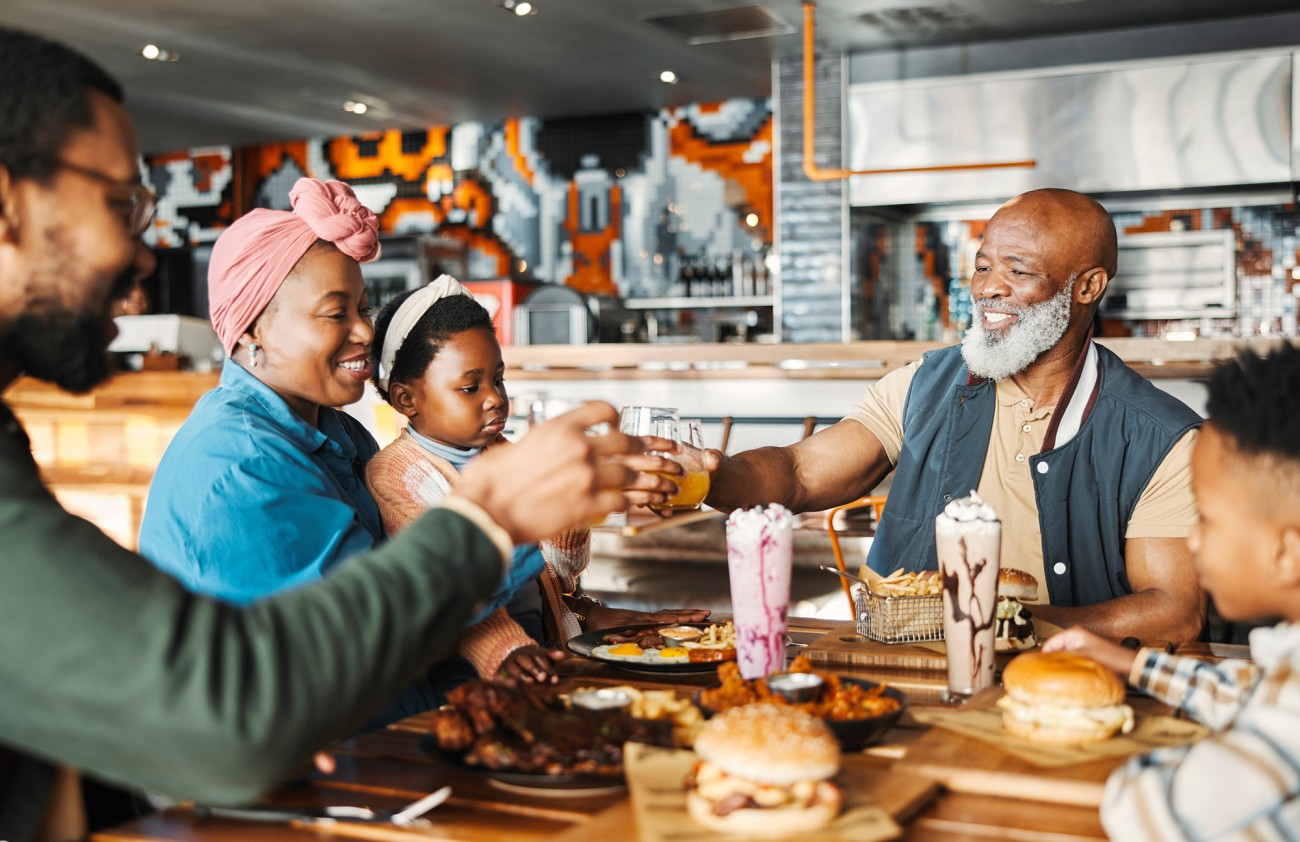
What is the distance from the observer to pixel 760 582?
1.67 metres

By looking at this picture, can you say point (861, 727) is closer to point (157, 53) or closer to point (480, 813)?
point (480, 813)

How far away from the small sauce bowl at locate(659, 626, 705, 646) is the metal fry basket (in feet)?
0.93

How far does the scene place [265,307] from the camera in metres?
2.08

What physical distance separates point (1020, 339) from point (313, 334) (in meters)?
1.48

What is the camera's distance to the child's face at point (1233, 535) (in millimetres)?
1275

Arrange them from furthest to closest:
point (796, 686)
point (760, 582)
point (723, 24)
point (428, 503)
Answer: point (723, 24), point (428, 503), point (760, 582), point (796, 686)

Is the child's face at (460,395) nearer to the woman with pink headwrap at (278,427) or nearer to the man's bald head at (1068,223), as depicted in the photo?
the woman with pink headwrap at (278,427)

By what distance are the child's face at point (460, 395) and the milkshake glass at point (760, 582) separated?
2.69 ft

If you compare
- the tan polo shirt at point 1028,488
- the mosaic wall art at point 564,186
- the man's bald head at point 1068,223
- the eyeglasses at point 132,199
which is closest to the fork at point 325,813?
the eyeglasses at point 132,199

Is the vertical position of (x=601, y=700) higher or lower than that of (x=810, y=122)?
lower

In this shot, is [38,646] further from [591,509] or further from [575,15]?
[575,15]

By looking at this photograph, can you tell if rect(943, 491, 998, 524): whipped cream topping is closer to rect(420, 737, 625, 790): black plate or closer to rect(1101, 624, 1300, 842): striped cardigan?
rect(1101, 624, 1300, 842): striped cardigan

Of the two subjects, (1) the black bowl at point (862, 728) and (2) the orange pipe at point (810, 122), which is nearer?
(1) the black bowl at point (862, 728)

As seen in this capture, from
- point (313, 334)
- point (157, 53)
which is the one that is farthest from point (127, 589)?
point (157, 53)
